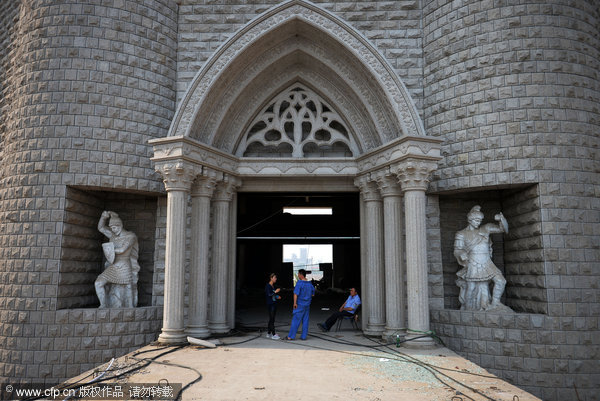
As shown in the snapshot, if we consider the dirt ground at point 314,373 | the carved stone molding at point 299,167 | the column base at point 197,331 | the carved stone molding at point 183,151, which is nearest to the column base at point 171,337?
the dirt ground at point 314,373

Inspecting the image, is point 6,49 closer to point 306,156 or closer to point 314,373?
point 306,156

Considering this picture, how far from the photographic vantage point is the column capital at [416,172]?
773 centimetres

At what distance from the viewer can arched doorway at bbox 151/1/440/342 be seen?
7.84 m

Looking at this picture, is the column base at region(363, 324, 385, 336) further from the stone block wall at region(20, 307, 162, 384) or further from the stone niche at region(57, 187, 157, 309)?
the stone niche at region(57, 187, 157, 309)

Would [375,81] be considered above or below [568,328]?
above

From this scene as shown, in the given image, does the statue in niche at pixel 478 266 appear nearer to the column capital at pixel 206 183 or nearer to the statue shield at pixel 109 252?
the column capital at pixel 206 183

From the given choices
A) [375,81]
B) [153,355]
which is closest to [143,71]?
[375,81]

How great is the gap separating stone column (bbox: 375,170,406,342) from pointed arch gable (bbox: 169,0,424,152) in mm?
1044

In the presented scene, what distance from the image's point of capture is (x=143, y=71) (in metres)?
8.99

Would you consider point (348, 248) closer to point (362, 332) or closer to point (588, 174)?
point (362, 332)

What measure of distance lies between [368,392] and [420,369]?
4.67 feet

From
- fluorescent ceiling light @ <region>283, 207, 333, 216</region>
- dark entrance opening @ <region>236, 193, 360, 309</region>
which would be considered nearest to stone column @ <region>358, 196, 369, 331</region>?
dark entrance opening @ <region>236, 193, 360, 309</region>

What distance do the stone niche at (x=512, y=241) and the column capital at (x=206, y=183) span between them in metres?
4.98

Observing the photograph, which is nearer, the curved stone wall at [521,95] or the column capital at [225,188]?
the curved stone wall at [521,95]
